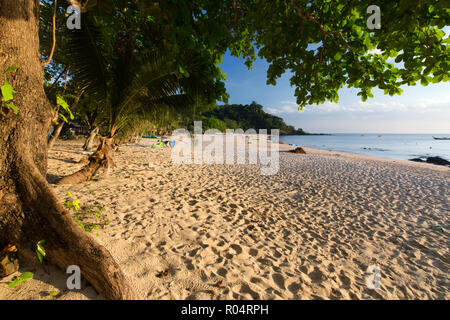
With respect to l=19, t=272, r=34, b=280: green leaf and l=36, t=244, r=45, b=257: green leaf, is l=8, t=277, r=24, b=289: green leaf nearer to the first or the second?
l=19, t=272, r=34, b=280: green leaf

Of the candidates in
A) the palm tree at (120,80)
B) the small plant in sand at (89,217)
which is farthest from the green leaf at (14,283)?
the palm tree at (120,80)

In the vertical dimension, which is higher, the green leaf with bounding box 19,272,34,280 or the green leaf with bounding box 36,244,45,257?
the green leaf with bounding box 36,244,45,257

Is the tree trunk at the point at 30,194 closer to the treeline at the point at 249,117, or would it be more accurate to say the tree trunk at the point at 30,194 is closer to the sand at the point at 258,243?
the sand at the point at 258,243

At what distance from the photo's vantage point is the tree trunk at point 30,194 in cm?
177

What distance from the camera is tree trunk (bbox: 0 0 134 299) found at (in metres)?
1.77

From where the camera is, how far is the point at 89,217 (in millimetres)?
3459

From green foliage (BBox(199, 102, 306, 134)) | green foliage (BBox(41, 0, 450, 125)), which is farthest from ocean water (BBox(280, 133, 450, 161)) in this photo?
green foliage (BBox(41, 0, 450, 125))

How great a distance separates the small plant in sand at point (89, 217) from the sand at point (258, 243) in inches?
5.9

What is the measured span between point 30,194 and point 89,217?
1.85 meters

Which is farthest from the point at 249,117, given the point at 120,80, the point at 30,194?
the point at 30,194

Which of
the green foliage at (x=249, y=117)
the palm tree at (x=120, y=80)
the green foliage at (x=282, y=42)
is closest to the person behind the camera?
the green foliage at (x=282, y=42)

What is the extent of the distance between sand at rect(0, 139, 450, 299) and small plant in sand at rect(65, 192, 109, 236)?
0.15 meters

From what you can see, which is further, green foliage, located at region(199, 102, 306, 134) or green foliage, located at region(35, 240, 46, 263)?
green foliage, located at region(199, 102, 306, 134)
